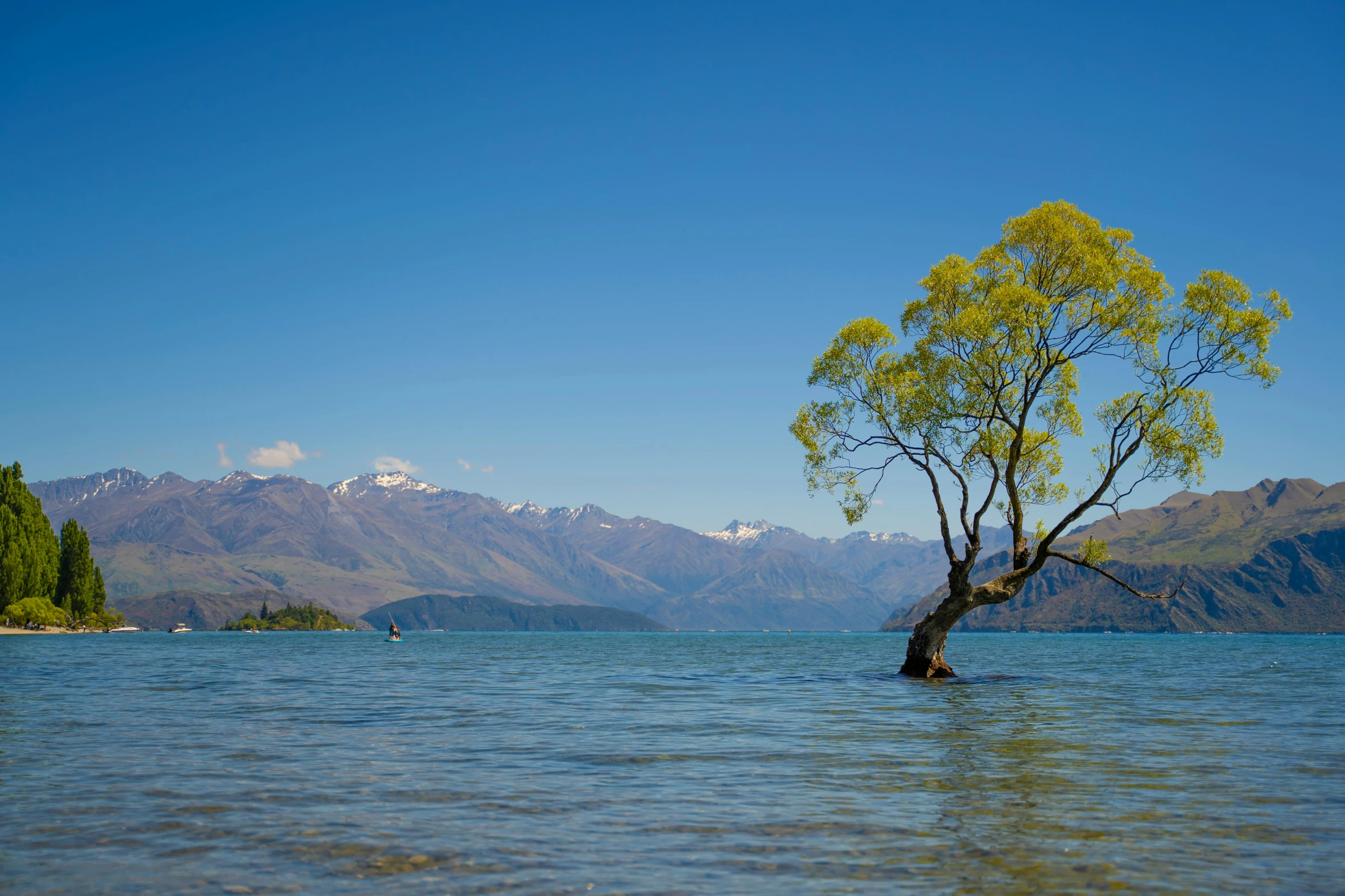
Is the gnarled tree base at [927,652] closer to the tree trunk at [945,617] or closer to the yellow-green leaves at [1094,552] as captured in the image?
the tree trunk at [945,617]

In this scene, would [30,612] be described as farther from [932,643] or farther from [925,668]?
[932,643]

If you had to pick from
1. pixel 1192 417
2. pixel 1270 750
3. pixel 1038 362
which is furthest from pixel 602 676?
pixel 1270 750

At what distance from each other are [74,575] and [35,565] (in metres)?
19.8

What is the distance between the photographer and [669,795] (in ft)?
54.4

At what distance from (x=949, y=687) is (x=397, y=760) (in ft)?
100

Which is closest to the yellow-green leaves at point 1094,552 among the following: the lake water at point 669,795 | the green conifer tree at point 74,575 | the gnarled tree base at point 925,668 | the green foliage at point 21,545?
the lake water at point 669,795

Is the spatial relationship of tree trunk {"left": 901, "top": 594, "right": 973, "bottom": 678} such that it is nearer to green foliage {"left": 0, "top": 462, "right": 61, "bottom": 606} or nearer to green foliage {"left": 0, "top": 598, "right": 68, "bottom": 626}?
green foliage {"left": 0, "top": 462, "right": 61, "bottom": 606}

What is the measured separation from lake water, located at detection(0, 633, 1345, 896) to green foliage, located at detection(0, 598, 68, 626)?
139790mm

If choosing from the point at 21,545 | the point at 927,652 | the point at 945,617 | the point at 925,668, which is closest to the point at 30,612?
the point at 21,545

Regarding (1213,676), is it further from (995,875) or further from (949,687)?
(995,875)

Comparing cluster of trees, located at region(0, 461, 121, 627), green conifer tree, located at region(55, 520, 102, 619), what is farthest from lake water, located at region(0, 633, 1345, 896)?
green conifer tree, located at region(55, 520, 102, 619)

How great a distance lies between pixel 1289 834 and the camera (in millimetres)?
13680

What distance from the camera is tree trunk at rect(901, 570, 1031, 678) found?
1815 inches

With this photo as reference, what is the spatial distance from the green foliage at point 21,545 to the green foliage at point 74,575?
393 inches
